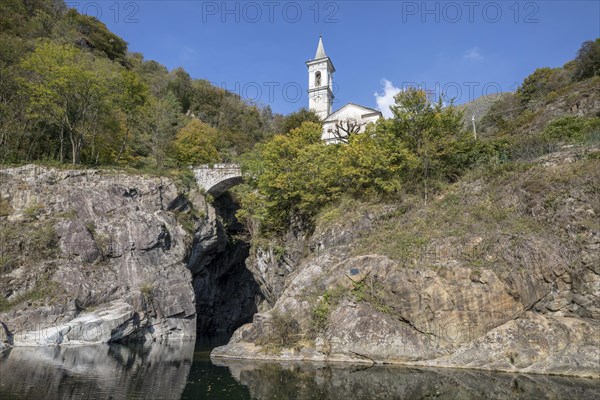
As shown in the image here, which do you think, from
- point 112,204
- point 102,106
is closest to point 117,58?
point 102,106

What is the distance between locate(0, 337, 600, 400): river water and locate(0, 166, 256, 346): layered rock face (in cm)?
582

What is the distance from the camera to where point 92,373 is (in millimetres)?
13883

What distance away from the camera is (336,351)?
1706cm

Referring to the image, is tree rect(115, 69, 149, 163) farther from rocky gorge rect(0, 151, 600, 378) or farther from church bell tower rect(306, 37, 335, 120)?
church bell tower rect(306, 37, 335, 120)

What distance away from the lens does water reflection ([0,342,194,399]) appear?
10898 millimetres

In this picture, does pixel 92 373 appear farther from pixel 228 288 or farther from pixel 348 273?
pixel 228 288

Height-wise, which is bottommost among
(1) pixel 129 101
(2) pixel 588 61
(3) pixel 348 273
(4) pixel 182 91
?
(3) pixel 348 273

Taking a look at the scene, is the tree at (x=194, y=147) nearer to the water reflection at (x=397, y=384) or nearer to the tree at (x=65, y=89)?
the tree at (x=65, y=89)

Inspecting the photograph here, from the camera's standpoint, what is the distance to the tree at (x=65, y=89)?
3050 cm

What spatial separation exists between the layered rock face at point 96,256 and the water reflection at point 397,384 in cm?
1309

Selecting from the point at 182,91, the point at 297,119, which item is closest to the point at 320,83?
the point at 297,119

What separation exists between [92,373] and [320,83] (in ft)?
172

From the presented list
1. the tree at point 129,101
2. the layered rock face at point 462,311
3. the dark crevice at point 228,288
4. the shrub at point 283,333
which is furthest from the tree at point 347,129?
the shrub at point 283,333

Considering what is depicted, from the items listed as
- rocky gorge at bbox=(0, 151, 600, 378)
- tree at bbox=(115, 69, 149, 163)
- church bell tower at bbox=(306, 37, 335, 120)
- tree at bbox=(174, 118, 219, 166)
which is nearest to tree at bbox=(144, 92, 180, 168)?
tree at bbox=(115, 69, 149, 163)
